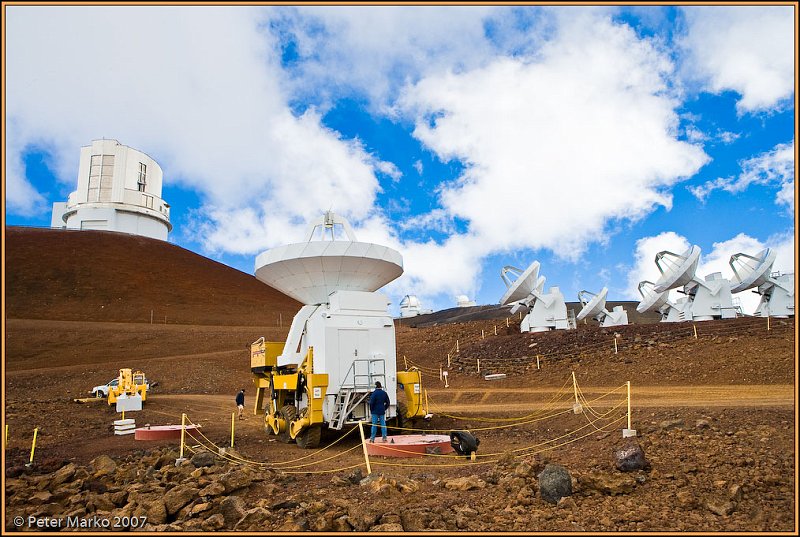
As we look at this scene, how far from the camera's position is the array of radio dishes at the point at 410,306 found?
306ft

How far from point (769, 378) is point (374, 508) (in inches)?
757

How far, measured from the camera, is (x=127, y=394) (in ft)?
75.0

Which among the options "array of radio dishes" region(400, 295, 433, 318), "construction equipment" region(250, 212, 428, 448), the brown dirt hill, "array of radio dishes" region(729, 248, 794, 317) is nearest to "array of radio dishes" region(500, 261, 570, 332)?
"array of radio dishes" region(729, 248, 794, 317)

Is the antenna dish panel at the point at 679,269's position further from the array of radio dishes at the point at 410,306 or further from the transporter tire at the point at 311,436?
the array of radio dishes at the point at 410,306

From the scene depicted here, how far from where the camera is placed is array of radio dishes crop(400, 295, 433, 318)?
93.1 meters

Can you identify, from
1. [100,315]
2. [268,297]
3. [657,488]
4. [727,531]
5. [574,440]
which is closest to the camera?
[727,531]

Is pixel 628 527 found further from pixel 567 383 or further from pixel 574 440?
pixel 567 383

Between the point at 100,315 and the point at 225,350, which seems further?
the point at 100,315

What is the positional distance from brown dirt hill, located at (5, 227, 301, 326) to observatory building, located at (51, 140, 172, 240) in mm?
2963

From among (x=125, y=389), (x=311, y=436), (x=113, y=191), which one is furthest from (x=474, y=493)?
(x=113, y=191)

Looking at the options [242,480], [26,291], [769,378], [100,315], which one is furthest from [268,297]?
[242,480]

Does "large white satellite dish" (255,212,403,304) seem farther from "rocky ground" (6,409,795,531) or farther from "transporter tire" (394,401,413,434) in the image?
"rocky ground" (6,409,795,531)

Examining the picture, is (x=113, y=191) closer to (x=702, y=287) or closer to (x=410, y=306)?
(x=410, y=306)

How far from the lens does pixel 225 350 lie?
144 ft
